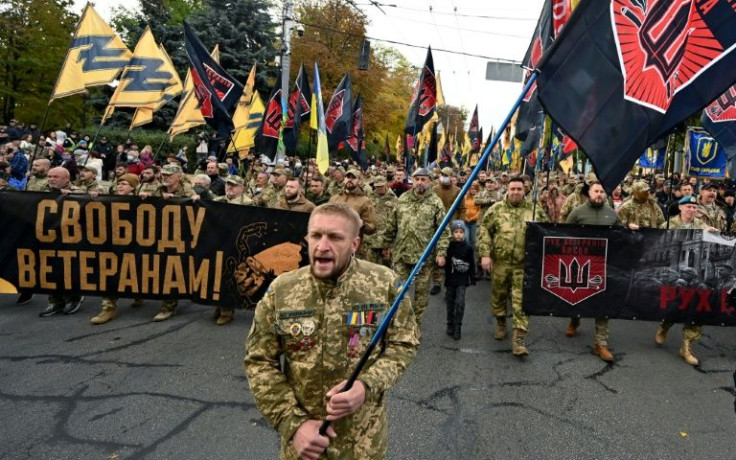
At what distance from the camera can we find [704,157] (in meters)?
11.3

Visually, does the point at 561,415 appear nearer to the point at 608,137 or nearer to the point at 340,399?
the point at 608,137

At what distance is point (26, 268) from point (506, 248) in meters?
6.02

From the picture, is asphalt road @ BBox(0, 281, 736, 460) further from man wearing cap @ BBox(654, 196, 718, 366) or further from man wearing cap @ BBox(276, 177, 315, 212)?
man wearing cap @ BBox(276, 177, 315, 212)

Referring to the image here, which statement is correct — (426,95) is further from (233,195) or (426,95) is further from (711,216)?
(711,216)

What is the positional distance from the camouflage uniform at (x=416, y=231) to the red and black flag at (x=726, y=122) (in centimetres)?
369

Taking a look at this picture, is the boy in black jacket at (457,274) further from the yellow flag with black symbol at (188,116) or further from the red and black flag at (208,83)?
the yellow flag with black symbol at (188,116)

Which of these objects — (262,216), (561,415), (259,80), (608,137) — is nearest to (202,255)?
(262,216)

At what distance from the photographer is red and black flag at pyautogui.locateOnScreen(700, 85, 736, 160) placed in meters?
6.30

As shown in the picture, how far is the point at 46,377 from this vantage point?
4.70 m

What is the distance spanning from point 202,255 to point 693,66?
17.8ft

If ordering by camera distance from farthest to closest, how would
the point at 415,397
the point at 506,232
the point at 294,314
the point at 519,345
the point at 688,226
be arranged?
the point at 506,232, the point at 688,226, the point at 519,345, the point at 415,397, the point at 294,314

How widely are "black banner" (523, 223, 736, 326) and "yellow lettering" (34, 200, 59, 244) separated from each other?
5.87 metres

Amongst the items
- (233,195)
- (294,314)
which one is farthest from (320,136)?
(294,314)

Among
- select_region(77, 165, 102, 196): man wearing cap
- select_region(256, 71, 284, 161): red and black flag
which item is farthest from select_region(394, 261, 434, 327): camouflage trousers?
select_region(256, 71, 284, 161): red and black flag
